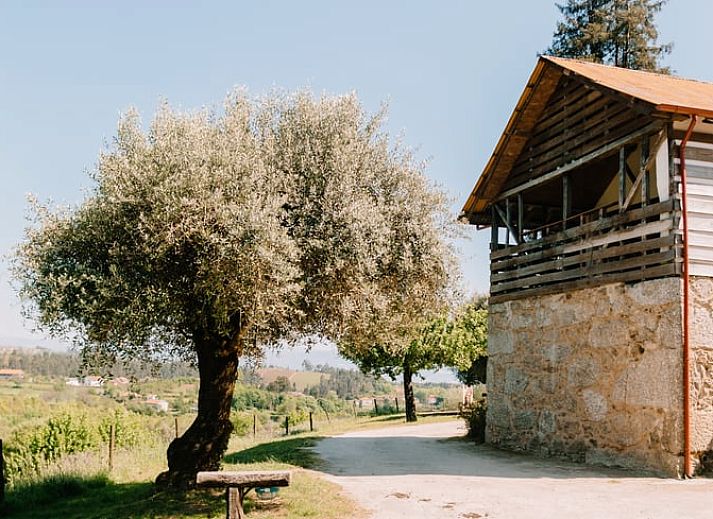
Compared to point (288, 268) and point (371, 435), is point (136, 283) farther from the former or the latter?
point (371, 435)

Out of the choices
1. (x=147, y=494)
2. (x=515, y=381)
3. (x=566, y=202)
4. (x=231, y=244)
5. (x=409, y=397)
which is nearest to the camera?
(x=231, y=244)

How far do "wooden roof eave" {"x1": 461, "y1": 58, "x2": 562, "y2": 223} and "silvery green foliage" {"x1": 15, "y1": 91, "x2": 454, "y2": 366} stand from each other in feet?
21.8

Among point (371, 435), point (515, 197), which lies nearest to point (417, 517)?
point (515, 197)

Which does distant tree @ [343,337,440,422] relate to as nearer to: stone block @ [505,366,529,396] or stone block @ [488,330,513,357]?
stone block @ [488,330,513,357]

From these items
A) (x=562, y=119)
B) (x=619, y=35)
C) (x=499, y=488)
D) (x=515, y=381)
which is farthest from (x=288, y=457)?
(x=619, y=35)

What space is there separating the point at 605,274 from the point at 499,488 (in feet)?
17.9

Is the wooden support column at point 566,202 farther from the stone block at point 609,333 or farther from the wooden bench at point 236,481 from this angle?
the wooden bench at point 236,481

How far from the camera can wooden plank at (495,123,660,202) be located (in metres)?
14.0

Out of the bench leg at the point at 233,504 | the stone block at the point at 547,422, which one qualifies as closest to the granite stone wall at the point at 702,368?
the stone block at the point at 547,422

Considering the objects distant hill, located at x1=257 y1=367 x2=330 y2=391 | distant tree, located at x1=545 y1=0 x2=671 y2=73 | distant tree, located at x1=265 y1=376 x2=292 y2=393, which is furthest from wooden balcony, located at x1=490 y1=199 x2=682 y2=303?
distant hill, located at x1=257 y1=367 x2=330 y2=391

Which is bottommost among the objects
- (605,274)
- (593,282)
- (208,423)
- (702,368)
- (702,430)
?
(208,423)

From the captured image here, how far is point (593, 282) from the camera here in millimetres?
15133

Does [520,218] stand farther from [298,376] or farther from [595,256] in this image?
[298,376]

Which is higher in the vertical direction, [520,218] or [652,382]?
[520,218]
